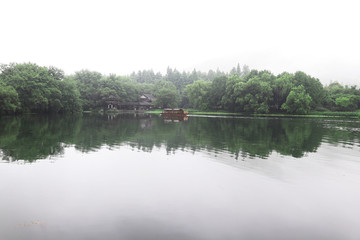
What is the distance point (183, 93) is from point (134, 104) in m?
27.2

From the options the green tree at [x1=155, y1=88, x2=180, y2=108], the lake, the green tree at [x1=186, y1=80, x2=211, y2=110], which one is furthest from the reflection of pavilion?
the lake

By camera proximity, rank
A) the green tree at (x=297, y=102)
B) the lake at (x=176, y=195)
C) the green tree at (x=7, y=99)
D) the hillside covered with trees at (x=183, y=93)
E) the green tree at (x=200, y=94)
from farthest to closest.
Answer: the green tree at (x=200, y=94) → the green tree at (x=297, y=102) → the hillside covered with trees at (x=183, y=93) → the green tree at (x=7, y=99) → the lake at (x=176, y=195)

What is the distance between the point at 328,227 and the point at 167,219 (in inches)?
167

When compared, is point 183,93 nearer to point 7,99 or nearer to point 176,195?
point 7,99

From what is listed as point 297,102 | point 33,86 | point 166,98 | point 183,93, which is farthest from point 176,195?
point 183,93

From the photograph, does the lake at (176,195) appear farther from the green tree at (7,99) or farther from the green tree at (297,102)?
the green tree at (297,102)

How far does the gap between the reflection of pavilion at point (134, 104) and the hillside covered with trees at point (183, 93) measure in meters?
1.70

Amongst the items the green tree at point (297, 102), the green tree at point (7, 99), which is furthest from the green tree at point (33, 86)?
the green tree at point (297, 102)

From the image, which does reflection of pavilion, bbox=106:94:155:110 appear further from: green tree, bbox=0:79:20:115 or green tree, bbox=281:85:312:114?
green tree, bbox=281:85:312:114

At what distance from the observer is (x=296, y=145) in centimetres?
1925

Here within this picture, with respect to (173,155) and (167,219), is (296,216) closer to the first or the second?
(167,219)

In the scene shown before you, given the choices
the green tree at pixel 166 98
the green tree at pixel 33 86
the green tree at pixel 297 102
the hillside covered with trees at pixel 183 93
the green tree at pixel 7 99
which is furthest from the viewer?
the green tree at pixel 166 98

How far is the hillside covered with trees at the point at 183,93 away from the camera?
5559 centimetres

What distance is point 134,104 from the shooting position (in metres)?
100
